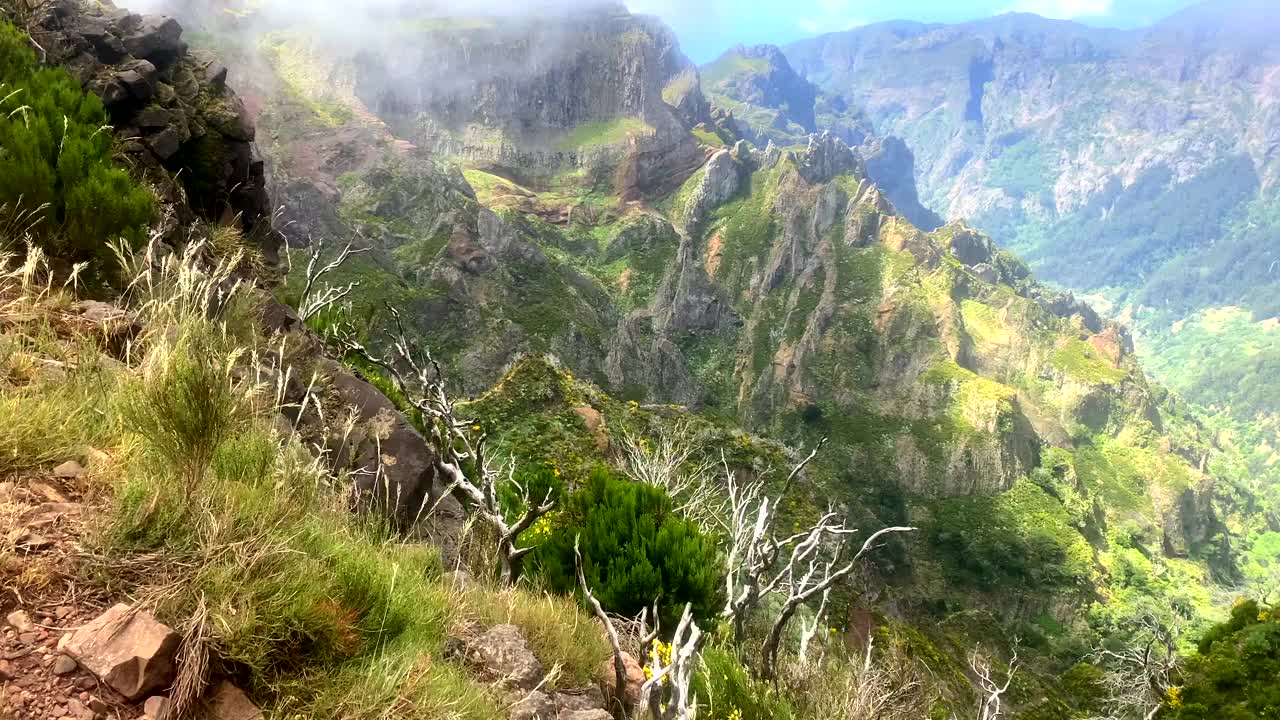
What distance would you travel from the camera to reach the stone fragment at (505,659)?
11.6ft

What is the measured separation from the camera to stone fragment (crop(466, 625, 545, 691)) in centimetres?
352

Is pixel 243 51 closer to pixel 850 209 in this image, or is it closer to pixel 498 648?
pixel 850 209

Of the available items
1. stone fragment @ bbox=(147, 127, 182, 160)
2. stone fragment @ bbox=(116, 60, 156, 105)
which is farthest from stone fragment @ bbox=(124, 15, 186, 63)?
stone fragment @ bbox=(147, 127, 182, 160)

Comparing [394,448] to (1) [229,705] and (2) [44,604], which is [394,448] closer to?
(2) [44,604]

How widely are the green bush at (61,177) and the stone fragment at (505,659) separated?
16.6 feet

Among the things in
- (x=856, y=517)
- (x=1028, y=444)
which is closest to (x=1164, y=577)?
(x=1028, y=444)

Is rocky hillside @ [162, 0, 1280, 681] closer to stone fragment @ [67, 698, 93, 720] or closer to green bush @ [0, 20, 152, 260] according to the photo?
green bush @ [0, 20, 152, 260]

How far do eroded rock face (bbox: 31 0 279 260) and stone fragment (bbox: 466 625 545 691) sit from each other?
287 inches

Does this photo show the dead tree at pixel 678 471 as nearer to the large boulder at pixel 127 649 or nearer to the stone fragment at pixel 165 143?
the large boulder at pixel 127 649

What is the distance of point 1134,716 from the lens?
704 inches

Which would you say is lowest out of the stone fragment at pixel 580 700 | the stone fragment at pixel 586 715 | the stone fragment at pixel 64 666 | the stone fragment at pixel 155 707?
the stone fragment at pixel 580 700

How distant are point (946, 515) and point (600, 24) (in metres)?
156

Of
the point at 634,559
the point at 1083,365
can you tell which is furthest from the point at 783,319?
the point at 634,559

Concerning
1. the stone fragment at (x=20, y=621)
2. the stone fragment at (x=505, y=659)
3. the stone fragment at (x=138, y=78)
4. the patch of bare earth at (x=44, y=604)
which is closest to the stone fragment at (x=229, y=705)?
the patch of bare earth at (x=44, y=604)
